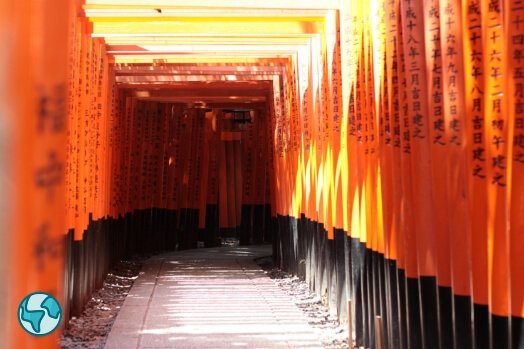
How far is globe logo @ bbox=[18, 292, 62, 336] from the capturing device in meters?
2.29

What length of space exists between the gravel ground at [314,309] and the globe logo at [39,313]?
165 inches

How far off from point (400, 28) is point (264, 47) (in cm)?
563

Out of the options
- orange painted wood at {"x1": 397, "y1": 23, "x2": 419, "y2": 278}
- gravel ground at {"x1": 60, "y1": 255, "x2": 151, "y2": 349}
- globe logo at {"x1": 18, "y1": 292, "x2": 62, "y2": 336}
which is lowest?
gravel ground at {"x1": 60, "y1": 255, "x2": 151, "y2": 349}

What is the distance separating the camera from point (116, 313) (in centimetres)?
842

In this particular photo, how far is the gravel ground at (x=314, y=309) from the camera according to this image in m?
6.68

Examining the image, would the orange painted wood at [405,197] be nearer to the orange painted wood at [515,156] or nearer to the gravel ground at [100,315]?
the orange painted wood at [515,156]

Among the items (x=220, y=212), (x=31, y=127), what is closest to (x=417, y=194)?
(x=31, y=127)

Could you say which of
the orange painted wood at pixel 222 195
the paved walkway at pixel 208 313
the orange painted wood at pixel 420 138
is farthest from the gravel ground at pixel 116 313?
the orange painted wood at pixel 222 195

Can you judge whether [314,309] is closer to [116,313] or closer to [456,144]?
[116,313]

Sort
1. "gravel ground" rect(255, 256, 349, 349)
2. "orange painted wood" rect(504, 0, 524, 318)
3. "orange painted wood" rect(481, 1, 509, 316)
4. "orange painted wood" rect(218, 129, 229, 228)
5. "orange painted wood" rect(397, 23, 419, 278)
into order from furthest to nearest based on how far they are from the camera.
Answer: "orange painted wood" rect(218, 129, 229, 228), "gravel ground" rect(255, 256, 349, 349), "orange painted wood" rect(397, 23, 419, 278), "orange painted wood" rect(481, 1, 509, 316), "orange painted wood" rect(504, 0, 524, 318)

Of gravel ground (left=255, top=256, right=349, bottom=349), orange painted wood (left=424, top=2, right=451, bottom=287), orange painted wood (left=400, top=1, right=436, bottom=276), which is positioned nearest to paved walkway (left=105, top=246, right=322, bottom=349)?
gravel ground (left=255, top=256, right=349, bottom=349)

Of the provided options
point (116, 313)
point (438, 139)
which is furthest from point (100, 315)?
point (438, 139)

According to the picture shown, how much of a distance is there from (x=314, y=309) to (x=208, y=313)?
1.15m

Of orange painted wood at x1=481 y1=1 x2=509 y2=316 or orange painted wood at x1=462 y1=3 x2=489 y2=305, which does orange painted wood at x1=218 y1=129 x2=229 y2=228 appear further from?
orange painted wood at x1=481 y1=1 x2=509 y2=316
